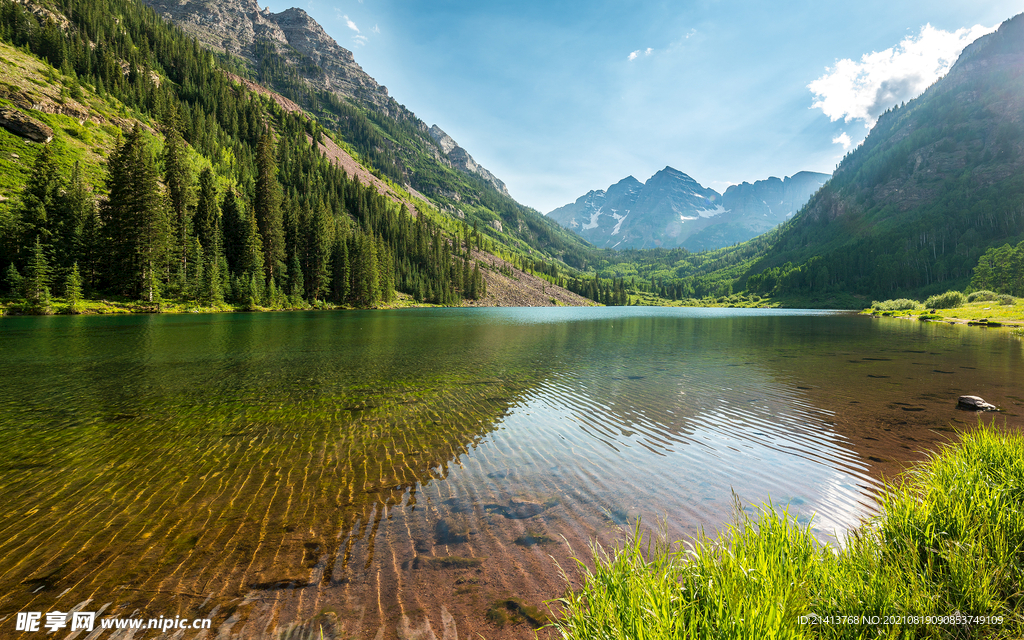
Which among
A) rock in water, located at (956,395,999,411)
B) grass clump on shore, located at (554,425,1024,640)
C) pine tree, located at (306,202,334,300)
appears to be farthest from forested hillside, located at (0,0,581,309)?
rock in water, located at (956,395,999,411)

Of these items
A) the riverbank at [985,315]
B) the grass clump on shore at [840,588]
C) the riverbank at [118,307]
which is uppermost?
the riverbank at [985,315]

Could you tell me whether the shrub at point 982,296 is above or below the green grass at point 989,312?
above

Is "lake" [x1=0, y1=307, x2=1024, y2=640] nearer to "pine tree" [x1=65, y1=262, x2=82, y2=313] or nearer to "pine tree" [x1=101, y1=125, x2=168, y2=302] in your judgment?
"pine tree" [x1=65, y1=262, x2=82, y2=313]

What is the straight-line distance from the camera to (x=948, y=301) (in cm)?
9381

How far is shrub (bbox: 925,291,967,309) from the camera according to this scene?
91.2 m

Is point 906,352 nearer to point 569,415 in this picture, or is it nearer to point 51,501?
point 569,415

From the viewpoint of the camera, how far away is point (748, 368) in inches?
1059

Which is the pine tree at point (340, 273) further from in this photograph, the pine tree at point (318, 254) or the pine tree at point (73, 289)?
the pine tree at point (73, 289)

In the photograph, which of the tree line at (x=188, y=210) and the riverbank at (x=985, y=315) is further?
the tree line at (x=188, y=210)

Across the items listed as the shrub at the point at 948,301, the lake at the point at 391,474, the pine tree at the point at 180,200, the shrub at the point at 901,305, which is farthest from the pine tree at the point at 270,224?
the shrub at the point at 901,305

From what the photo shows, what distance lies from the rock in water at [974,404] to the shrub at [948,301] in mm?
112715

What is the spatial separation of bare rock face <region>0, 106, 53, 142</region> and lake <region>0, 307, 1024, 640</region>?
97873mm

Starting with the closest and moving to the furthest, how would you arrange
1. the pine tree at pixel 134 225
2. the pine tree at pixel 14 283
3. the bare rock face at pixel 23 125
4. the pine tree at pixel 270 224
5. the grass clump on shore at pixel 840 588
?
1. the grass clump on shore at pixel 840 588
2. the pine tree at pixel 14 283
3. the pine tree at pixel 134 225
4. the bare rock face at pixel 23 125
5. the pine tree at pixel 270 224

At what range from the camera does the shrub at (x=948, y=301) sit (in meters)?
91.2
